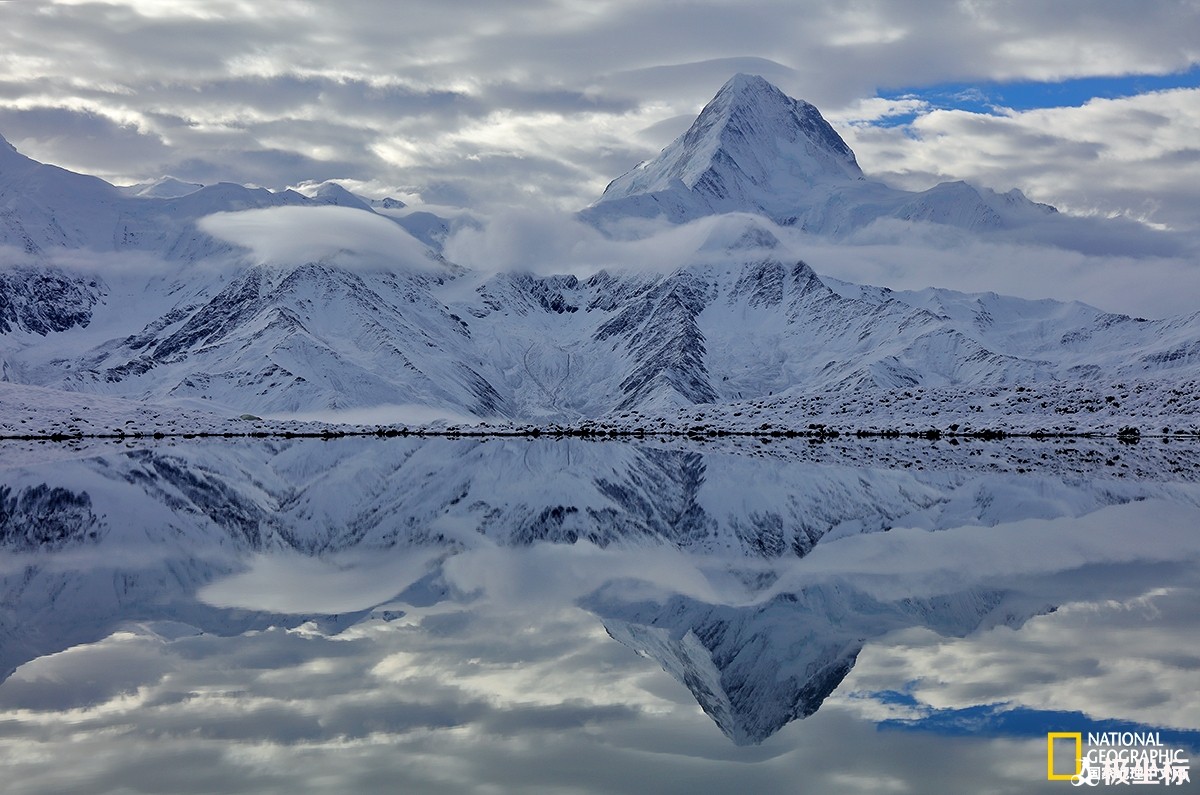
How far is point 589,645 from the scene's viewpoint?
88.6 feet

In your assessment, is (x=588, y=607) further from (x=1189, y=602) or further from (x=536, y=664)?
(x=1189, y=602)

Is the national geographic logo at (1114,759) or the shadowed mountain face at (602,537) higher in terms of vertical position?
the shadowed mountain face at (602,537)

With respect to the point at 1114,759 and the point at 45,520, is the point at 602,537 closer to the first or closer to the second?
the point at 45,520

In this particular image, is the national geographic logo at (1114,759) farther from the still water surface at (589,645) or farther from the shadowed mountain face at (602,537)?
the shadowed mountain face at (602,537)

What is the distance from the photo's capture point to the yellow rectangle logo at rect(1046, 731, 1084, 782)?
59.9ft

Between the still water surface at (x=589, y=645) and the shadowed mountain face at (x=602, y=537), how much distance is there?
0.20m

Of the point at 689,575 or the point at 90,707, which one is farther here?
the point at 689,575

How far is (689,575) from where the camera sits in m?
37.9

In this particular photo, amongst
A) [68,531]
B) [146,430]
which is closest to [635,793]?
[68,531]

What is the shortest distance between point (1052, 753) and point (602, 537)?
102 feet

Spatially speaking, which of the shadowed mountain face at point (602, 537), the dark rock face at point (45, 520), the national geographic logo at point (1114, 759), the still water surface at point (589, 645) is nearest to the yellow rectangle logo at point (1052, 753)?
the national geographic logo at point (1114, 759)

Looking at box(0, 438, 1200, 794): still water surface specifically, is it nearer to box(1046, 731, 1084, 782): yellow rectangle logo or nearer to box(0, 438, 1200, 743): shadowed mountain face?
box(0, 438, 1200, 743): shadowed mountain face

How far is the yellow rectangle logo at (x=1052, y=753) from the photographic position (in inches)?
719

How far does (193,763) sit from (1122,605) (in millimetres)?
22800
